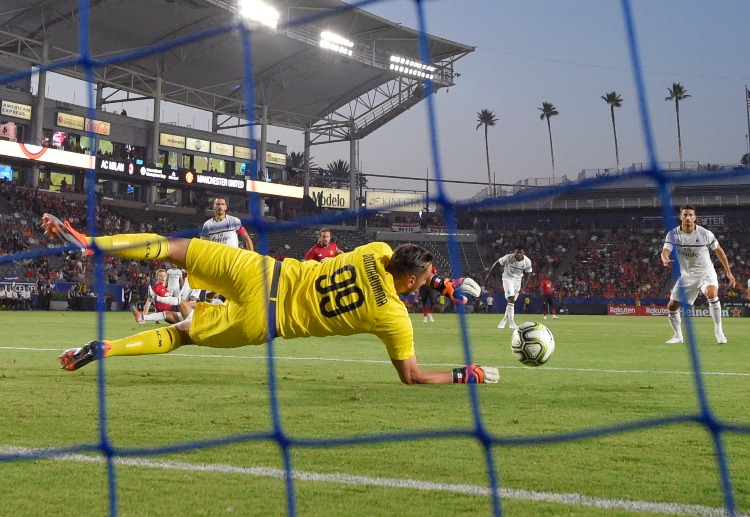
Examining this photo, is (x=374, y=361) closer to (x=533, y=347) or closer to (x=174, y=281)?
(x=533, y=347)

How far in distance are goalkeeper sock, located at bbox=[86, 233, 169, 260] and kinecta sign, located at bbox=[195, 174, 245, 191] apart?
36.6 metres

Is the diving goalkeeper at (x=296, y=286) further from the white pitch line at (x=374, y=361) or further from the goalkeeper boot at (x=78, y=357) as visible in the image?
the white pitch line at (x=374, y=361)

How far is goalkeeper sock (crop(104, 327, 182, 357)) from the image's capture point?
18.4ft

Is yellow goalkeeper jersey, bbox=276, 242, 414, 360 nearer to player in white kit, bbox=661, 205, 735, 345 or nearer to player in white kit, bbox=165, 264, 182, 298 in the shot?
player in white kit, bbox=661, 205, 735, 345

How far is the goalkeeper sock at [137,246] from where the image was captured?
15.9 feet

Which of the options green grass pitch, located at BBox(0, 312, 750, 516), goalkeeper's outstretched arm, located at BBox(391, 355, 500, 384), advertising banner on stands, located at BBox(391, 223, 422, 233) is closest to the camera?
green grass pitch, located at BBox(0, 312, 750, 516)

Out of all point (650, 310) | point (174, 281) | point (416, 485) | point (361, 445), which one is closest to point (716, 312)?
point (361, 445)

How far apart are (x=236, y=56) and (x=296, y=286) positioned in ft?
116

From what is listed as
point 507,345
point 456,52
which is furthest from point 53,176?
point 507,345

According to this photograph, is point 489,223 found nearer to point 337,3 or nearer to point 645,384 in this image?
point 337,3


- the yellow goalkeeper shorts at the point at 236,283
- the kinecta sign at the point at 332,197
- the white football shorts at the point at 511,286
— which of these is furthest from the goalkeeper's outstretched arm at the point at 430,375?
the kinecta sign at the point at 332,197

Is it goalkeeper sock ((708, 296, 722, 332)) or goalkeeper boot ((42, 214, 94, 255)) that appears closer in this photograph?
goalkeeper boot ((42, 214, 94, 255))

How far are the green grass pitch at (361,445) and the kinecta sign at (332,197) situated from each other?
4065 cm

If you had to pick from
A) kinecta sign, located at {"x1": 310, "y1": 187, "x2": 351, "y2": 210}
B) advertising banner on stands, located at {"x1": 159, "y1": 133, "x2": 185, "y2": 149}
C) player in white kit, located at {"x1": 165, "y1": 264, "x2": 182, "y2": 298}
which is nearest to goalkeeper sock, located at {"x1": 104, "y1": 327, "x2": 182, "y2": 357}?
player in white kit, located at {"x1": 165, "y1": 264, "x2": 182, "y2": 298}
